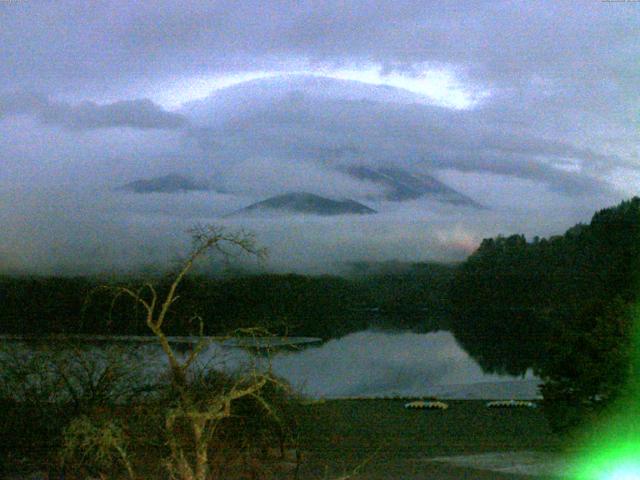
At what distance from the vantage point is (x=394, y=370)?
54.5 meters

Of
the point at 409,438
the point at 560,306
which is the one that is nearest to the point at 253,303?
the point at 409,438

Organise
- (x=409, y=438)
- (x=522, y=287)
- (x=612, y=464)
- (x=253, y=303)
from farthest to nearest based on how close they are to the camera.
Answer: (x=522, y=287) → (x=253, y=303) → (x=409, y=438) → (x=612, y=464)

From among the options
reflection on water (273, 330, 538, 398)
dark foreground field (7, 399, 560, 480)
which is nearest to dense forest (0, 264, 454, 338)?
reflection on water (273, 330, 538, 398)

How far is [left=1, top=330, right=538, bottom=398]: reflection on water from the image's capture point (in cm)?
3922

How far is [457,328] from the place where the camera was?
259 ft

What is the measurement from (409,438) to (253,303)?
962 cm

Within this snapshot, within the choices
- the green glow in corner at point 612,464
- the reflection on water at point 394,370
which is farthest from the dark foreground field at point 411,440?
the reflection on water at point 394,370

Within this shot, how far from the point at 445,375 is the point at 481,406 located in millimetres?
24978

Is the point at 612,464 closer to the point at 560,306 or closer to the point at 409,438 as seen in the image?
the point at 409,438

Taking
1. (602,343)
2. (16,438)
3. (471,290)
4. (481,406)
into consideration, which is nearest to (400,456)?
(602,343)

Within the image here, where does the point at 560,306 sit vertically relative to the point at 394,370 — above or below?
above

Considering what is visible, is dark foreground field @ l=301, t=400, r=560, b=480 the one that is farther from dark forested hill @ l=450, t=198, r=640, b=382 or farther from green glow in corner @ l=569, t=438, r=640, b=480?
dark forested hill @ l=450, t=198, r=640, b=382

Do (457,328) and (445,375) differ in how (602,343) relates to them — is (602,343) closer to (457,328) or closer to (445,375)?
(445,375)

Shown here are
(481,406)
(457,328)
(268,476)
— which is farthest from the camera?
(457,328)
